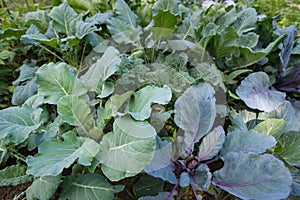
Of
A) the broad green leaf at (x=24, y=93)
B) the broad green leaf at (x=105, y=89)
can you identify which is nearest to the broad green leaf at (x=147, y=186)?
the broad green leaf at (x=105, y=89)

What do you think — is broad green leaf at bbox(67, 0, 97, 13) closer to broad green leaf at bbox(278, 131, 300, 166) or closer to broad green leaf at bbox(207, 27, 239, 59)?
broad green leaf at bbox(207, 27, 239, 59)

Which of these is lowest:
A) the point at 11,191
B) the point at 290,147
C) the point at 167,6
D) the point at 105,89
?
the point at 11,191

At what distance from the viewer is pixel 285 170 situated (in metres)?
0.88

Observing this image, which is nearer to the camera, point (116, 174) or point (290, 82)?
point (116, 174)

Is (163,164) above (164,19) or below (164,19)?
below

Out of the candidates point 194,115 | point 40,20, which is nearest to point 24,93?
point 40,20

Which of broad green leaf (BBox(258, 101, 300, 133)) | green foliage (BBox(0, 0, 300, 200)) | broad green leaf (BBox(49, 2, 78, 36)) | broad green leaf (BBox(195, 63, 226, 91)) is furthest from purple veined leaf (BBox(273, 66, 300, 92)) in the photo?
broad green leaf (BBox(49, 2, 78, 36))

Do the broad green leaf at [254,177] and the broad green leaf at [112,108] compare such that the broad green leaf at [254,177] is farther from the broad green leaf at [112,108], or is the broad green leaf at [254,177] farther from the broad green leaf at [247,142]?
the broad green leaf at [112,108]

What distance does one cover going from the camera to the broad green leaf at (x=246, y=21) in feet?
5.20

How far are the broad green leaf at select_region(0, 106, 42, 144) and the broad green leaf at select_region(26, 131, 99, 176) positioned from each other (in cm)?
9

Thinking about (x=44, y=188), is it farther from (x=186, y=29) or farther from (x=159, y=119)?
(x=186, y=29)

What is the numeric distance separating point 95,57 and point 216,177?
3.02ft

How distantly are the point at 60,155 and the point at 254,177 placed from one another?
0.63 metres

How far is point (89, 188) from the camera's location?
99cm
